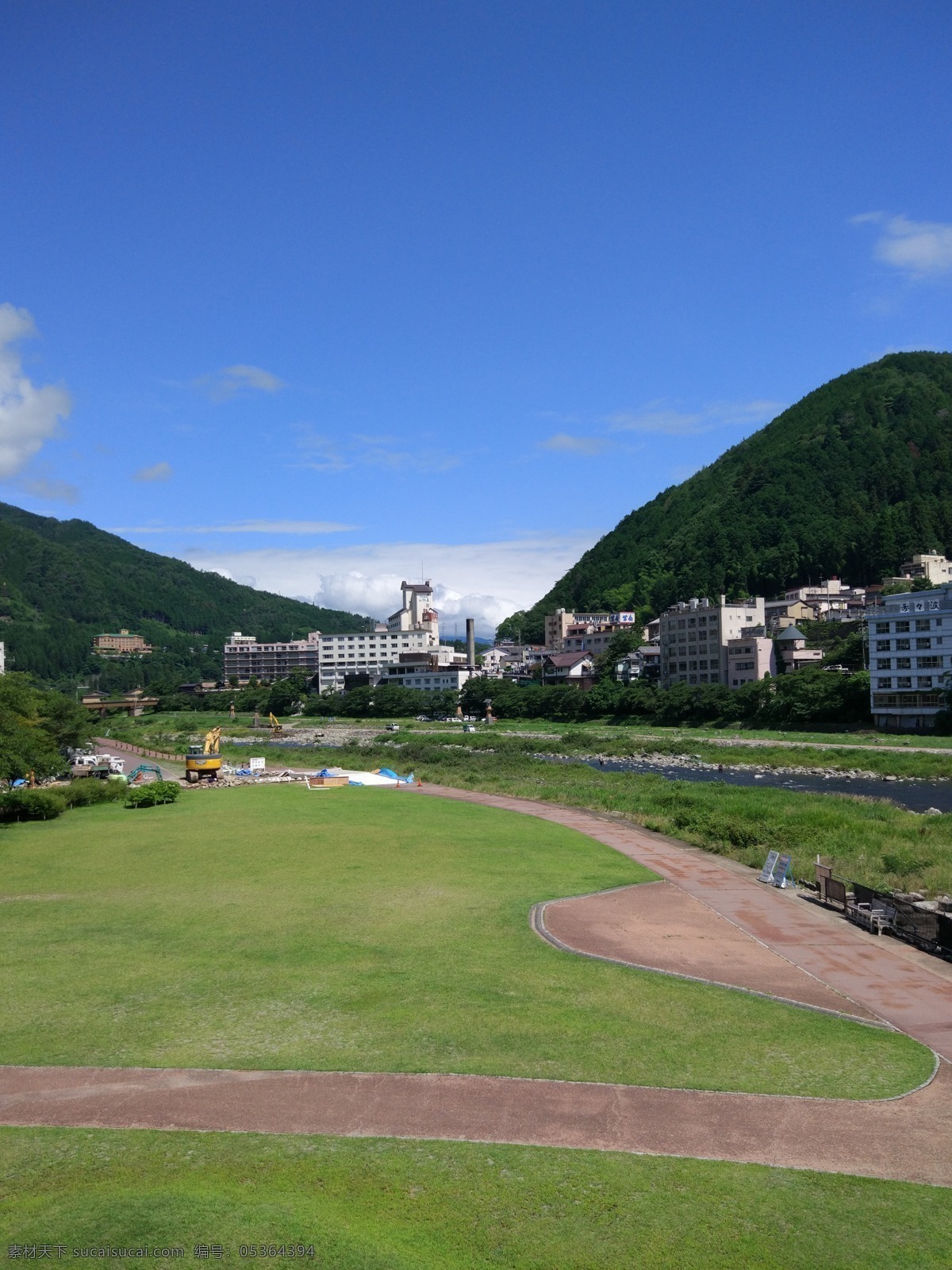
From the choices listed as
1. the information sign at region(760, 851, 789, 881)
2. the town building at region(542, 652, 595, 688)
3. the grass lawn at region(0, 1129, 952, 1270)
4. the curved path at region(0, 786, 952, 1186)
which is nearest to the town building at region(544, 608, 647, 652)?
the town building at region(542, 652, 595, 688)

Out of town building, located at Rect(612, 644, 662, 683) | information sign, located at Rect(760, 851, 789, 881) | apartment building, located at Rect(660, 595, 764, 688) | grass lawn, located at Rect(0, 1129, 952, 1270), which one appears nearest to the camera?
grass lawn, located at Rect(0, 1129, 952, 1270)

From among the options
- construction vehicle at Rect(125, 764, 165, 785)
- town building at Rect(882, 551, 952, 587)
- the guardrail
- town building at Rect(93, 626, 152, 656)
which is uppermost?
town building at Rect(882, 551, 952, 587)

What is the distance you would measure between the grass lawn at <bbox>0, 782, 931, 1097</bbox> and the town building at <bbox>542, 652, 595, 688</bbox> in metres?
83.0

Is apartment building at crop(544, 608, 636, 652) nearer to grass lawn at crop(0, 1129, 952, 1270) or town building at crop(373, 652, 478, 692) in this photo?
town building at crop(373, 652, 478, 692)

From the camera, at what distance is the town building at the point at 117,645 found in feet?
617

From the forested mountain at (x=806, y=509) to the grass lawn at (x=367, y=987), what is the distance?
10740cm

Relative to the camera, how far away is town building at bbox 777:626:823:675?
80.8 meters

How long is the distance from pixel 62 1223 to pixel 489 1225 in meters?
2.88

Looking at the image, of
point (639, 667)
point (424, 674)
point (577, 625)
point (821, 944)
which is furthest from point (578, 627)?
point (821, 944)

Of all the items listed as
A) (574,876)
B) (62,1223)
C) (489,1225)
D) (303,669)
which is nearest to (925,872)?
(574,876)

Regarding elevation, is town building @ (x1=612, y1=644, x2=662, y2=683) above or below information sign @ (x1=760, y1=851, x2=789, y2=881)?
above

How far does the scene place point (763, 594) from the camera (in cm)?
12100

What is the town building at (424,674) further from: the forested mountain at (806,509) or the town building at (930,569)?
the town building at (930,569)

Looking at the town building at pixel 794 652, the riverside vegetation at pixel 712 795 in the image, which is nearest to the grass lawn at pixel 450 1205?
the riverside vegetation at pixel 712 795
